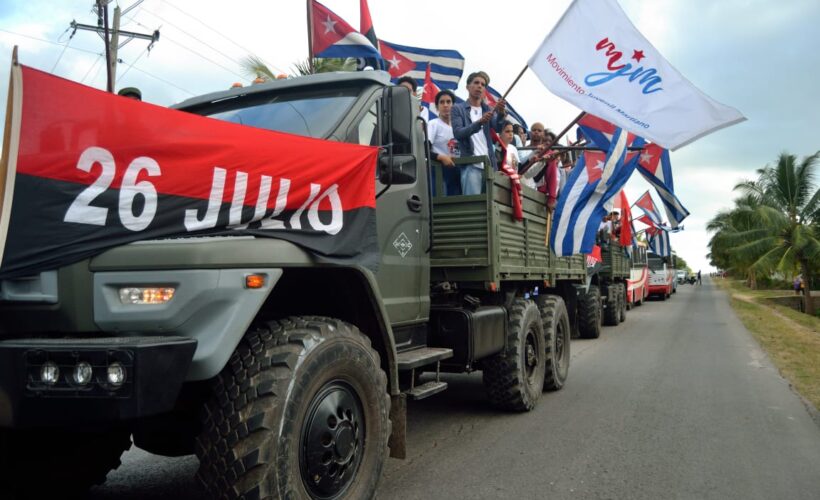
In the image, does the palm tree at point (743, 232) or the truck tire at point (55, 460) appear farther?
the palm tree at point (743, 232)

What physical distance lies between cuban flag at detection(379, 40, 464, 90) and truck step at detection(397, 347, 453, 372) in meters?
7.59

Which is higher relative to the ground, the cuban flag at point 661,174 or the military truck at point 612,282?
the cuban flag at point 661,174

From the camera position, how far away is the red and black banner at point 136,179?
242cm

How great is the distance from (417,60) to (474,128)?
6009 millimetres

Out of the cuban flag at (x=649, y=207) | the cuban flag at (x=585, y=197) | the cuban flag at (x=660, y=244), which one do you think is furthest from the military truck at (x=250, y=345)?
the cuban flag at (x=660, y=244)

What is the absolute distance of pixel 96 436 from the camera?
337 cm

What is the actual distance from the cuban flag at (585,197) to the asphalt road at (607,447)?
5.87ft

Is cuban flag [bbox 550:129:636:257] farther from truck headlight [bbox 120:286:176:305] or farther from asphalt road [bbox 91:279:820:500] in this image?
truck headlight [bbox 120:286:176:305]

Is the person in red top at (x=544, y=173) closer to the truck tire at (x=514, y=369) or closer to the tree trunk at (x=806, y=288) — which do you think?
the truck tire at (x=514, y=369)

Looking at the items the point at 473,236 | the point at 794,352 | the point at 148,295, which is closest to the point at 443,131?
the point at 473,236

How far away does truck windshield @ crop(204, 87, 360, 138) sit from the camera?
3889 millimetres

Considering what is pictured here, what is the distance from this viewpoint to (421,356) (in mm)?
4414

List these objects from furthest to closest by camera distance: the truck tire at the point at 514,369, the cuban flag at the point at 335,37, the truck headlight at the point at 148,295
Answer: the cuban flag at the point at 335,37
the truck tire at the point at 514,369
the truck headlight at the point at 148,295

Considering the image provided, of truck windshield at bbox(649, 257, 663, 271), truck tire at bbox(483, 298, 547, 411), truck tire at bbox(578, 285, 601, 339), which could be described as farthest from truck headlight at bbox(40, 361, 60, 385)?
truck windshield at bbox(649, 257, 663, 271)
